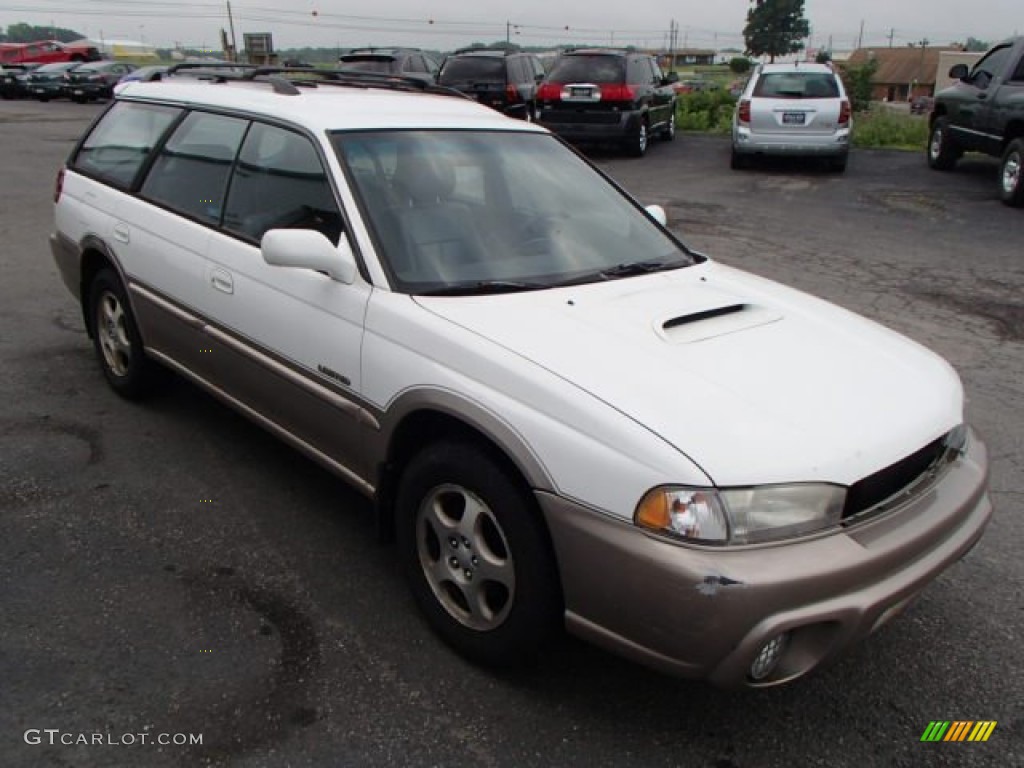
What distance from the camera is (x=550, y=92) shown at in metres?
14.8

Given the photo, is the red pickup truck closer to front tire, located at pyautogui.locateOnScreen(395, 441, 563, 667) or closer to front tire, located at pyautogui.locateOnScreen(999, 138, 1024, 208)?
front tire, located at pyautogui.locateOnScreen(999, 138, 1024, 208)

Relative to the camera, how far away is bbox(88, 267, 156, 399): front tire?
450cm

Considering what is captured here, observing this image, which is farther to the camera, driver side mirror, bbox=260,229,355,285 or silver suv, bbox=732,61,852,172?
silver suv, bbox=732,61,852,172

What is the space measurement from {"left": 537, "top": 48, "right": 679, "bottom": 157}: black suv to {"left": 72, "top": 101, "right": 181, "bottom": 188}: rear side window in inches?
423

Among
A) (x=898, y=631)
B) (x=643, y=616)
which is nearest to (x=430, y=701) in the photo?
(x=643, y=616)

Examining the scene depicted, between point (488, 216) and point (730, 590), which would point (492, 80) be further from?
point (730, 590)

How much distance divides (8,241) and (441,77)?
10302 mm

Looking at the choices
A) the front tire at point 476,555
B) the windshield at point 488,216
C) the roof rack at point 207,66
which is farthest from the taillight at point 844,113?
the front tire at point 476,555

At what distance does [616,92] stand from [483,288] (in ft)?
41.5

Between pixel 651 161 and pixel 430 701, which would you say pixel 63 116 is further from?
pixel 430 701

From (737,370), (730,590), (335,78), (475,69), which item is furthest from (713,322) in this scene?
(475,69)

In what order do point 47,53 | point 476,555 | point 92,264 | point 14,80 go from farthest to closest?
1. point 47,53
2. point 14,80
3. point 92,264
4. point 476,555

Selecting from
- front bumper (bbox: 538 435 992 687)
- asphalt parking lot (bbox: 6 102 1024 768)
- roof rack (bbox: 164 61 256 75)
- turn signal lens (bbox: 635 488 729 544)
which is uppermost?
roof rack (bbox: 164 61 256 75)

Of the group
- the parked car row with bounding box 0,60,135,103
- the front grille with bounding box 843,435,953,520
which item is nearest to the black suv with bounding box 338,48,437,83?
the parked car row with bounding box 0,60,135,103
